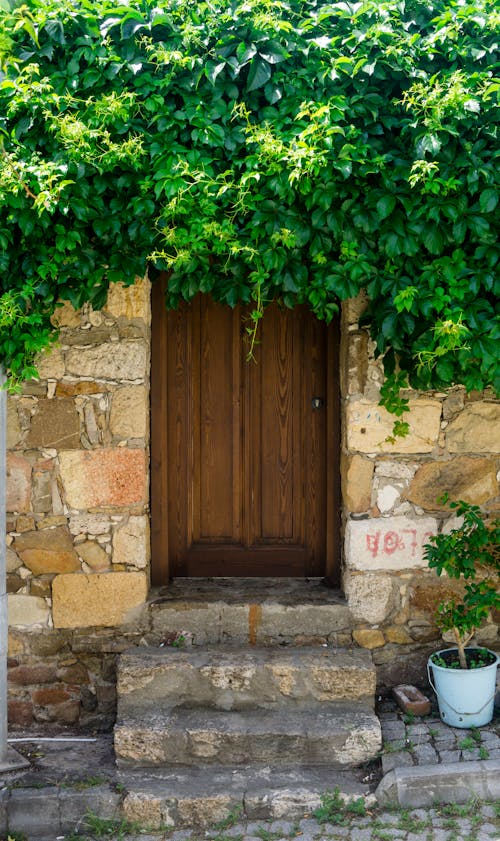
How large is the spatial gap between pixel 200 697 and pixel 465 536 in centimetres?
148

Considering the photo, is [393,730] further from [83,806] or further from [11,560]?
[11,560]

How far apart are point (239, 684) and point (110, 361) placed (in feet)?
5.48

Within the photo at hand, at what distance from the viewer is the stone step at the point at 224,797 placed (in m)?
3.46

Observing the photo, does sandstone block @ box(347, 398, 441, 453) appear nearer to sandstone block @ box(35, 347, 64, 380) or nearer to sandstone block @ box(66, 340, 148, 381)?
sandstone block @ box(66, 340, 148, 381)

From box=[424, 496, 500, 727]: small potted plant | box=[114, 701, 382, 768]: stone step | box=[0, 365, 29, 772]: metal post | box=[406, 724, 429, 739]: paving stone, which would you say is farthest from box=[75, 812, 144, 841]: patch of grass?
box=[424, 496, 500, 727]: small potted plant

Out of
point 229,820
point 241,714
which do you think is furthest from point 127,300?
point 229,820

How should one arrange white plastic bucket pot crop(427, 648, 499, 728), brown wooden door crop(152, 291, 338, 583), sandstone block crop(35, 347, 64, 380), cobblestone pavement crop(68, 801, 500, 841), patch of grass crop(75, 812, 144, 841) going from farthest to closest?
brown wooden door crop(152, 291, 338, 583), sandstone block crop(35, 347, 64, 380), white plastic bucket pot crop(427, 648, 499, 728), patch of grass crop(75, 812, 144, 841), cobblestone pavement crop(68, 801, 500, 841)

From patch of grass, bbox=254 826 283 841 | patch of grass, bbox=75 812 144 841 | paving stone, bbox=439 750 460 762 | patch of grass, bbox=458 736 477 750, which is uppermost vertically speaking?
patch of grass, bbox=458 736 477 750

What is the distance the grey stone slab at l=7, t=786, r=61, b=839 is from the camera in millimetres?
3451

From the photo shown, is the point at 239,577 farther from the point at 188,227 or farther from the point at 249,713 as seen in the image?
the point at 188,227

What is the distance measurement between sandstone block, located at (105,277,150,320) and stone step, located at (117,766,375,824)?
7.00 feet

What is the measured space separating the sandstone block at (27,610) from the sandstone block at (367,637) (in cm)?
155

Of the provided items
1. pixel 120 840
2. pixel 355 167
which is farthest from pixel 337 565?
pixel 355 167

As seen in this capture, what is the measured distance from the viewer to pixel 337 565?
448cm
